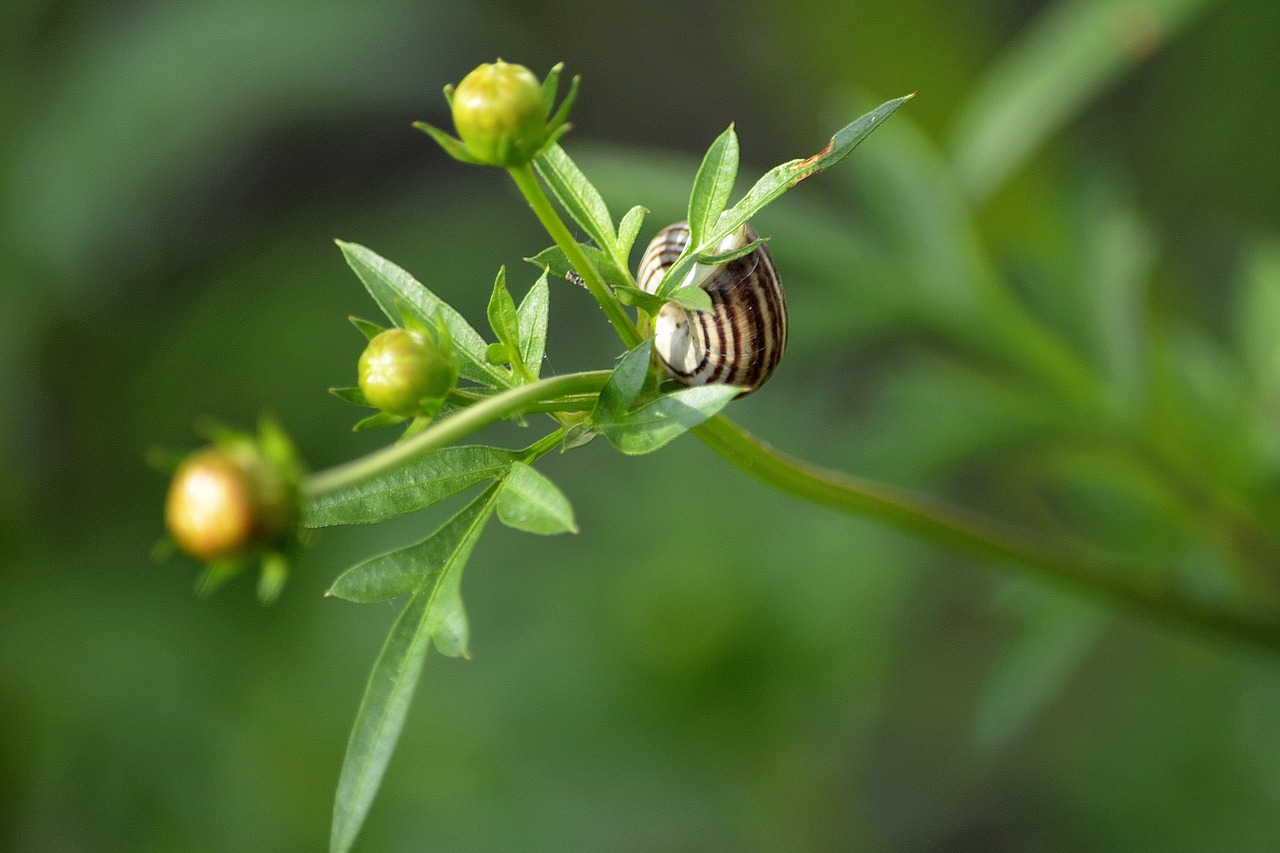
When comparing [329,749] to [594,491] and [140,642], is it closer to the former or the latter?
[140,642]

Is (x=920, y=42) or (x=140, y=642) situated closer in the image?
(x=140, y=642)

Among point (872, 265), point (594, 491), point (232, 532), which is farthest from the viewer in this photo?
point (594, 491)

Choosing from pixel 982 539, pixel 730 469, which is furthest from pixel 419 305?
pixel 730 469

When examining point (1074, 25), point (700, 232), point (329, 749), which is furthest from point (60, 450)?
point (700, 232)

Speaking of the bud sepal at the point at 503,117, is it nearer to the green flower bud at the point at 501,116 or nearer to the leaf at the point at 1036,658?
the green flower bud at the point at 501,116

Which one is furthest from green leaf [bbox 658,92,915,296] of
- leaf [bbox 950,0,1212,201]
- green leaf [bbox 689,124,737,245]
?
leaf [bbox 950,0,1212,201]

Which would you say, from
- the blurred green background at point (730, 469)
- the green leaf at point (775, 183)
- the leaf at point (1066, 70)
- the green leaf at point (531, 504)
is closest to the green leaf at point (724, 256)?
the green leaf at point (775, 183)
